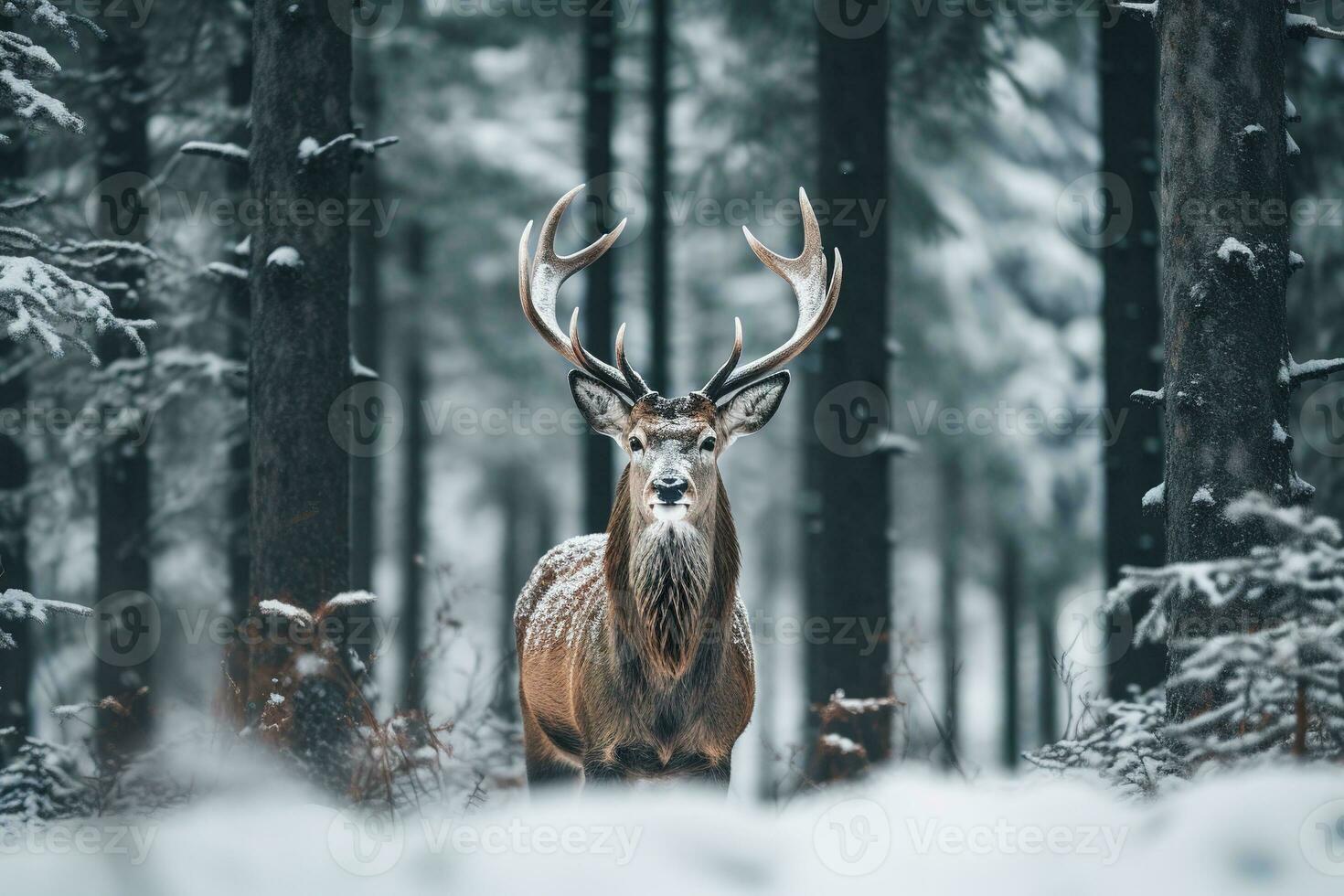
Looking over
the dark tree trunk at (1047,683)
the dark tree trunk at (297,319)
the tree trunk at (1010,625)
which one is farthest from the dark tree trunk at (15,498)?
the dark tree trunk at (1047,683)

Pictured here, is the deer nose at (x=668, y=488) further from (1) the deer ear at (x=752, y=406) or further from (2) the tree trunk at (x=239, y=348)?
Answer: (2) the tree trunk at (x=239, y=348)

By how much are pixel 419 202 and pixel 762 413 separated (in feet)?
41.6

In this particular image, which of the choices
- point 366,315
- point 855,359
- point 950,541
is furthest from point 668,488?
point 950,541

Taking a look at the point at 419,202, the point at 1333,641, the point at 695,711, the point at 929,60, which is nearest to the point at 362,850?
the point at 695,711

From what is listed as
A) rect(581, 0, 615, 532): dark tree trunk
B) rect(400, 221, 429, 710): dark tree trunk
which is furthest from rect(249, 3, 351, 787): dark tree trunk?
rect(400, 221, 429, 710): dark tree trunk

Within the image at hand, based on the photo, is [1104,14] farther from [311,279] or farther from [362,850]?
[362,850]

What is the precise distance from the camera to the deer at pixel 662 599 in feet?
19.7

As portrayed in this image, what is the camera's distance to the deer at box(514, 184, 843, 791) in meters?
6.02

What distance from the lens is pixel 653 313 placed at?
43.2 ft

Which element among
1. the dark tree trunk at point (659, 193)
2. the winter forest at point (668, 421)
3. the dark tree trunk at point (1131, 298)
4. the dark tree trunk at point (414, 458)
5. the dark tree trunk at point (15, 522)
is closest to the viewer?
the winter forest at point (668, 421)

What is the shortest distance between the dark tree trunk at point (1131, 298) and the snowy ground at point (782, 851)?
482cm

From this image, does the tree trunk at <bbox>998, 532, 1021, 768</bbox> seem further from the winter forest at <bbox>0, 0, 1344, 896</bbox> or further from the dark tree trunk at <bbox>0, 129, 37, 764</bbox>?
the dark tree trunk at <bbox>0, 129, 37, 764</bbox>

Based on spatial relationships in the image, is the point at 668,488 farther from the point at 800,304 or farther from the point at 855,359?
the point at 855,359

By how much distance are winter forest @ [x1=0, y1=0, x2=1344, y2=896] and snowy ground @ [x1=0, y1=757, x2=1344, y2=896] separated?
0.9 inches
